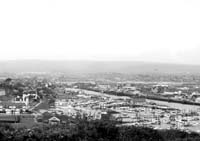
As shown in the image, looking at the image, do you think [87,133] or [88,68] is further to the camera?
[88,68]

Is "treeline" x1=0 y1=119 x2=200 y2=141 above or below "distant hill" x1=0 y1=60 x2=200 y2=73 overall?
above

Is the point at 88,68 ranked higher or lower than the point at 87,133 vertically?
lower

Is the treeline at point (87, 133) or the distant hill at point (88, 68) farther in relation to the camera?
the distant hill at point (88, 68)

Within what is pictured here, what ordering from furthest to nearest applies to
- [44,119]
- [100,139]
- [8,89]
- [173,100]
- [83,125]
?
[173,100] → [8,89] → [44,119] → [83,125] → [100,139]

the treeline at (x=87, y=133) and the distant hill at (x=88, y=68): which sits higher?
the treeline at (x=87, y=133)

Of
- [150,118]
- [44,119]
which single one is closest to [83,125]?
[44,119]

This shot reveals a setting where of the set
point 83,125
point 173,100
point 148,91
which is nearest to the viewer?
point 83,125

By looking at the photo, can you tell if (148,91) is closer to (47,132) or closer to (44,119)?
(44,119)

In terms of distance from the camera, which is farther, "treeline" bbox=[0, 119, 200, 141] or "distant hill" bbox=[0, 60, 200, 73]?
"distant hill" bbox=[0, 60, 200, 73]
